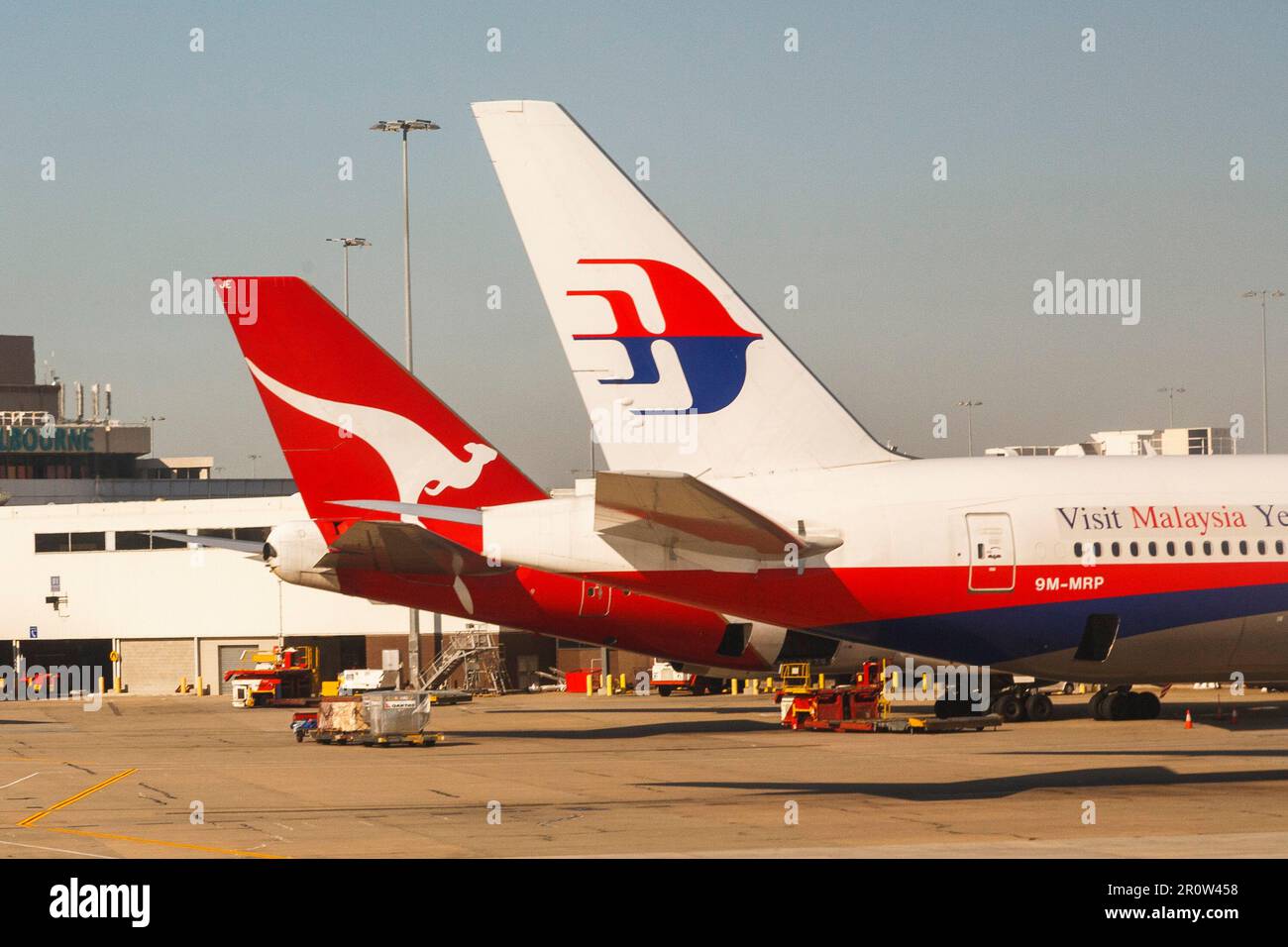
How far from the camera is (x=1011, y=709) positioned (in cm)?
4853

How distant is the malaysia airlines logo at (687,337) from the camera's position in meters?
27.8

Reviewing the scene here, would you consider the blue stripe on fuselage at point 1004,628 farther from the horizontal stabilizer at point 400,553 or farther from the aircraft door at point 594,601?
the horizontal stabilizer at point 400,553

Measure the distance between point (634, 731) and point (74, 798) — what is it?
21.0 meters

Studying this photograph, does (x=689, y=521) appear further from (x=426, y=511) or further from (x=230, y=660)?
(x=230, y=660)

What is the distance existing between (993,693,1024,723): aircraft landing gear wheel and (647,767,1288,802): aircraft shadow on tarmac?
14.9m

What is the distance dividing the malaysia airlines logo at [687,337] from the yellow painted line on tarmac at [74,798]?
12843 millimetres

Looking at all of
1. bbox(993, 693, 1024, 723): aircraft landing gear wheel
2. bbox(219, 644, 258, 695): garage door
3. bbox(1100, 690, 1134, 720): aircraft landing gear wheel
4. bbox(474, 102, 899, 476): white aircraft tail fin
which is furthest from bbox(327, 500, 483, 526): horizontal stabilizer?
bbox(219, 644, 258, 695): garage door

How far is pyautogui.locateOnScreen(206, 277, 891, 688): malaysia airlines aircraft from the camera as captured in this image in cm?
4272

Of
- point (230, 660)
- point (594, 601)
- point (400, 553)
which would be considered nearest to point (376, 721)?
point (400, 553)

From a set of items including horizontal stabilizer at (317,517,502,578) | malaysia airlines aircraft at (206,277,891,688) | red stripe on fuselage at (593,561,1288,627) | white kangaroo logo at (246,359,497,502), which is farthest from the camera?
white kangaroo logo at (246,359,497,502)

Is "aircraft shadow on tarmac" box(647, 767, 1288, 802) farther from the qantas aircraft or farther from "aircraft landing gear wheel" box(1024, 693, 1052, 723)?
"aircraft landing gear wheel" box(1024, 693, 1052, 723)
